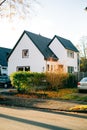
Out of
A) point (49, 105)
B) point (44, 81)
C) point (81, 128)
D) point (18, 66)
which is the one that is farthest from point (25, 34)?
point (81, 128)

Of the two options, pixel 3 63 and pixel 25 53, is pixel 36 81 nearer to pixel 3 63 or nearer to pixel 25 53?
pixel 25 53

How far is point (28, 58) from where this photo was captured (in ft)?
148

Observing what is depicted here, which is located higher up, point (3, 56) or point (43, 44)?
point (43, 44)

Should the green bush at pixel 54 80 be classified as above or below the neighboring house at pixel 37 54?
below

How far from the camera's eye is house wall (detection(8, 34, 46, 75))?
44078 millimetres

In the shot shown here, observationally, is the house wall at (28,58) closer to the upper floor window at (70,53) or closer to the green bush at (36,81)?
the upper floor window at (70,53)

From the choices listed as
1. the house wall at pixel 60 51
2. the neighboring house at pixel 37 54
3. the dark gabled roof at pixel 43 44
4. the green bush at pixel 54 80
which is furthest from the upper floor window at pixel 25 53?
the green bush at pixel 54 80

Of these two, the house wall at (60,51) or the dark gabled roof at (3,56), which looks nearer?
the house wall at (60,51)

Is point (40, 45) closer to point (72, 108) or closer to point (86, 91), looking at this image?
point (86, 91)

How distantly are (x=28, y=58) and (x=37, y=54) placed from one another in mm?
1780

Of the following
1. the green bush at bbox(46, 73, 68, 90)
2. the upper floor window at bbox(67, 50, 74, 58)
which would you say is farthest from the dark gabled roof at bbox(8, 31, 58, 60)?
the green bush at bbox(46, 73, 68, 90)

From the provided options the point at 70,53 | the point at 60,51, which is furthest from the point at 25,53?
the point at 70,53

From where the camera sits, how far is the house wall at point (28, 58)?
4408 centimetres

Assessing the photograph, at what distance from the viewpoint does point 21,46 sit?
150 ft
